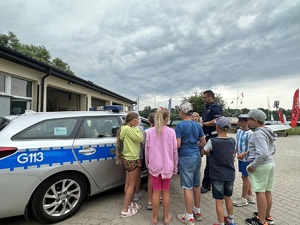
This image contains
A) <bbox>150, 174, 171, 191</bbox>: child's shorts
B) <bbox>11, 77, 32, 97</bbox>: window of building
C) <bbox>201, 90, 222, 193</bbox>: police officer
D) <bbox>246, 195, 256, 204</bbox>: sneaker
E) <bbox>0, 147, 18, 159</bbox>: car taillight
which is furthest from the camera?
<bbox>11, 77, 32, 97</bbox>: window of building

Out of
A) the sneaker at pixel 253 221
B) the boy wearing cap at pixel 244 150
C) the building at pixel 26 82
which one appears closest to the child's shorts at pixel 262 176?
the sneaker at pixel 253 221

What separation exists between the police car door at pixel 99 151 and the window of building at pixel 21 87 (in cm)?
456

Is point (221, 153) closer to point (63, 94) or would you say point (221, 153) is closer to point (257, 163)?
point (257, 163)

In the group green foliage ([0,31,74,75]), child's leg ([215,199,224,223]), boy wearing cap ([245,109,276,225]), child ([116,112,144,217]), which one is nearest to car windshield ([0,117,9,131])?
child ([116,112,144,217])

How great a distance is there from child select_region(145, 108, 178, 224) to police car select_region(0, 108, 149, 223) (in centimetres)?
90

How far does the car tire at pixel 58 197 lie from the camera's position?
2.60 m

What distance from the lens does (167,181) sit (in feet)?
9.14

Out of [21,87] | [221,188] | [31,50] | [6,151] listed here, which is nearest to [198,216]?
[221,188]

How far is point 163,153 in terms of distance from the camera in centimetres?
276

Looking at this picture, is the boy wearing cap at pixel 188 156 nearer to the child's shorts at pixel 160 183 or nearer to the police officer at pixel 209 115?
the child's shorts at pixel 160 183

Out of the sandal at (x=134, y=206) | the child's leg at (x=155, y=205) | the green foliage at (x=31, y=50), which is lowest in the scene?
the sandal at (x=134, y=206)

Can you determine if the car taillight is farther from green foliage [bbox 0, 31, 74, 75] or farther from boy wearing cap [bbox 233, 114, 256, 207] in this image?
green foliage [bbox 0, 31, 74, 75]

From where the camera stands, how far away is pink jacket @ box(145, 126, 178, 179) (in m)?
2.73

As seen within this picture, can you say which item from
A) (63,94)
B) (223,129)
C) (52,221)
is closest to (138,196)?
(52,221)
